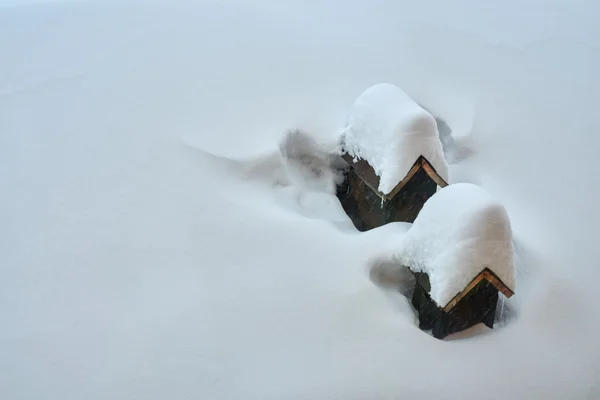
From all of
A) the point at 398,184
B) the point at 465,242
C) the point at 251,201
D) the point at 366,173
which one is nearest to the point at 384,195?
the point at 398,184

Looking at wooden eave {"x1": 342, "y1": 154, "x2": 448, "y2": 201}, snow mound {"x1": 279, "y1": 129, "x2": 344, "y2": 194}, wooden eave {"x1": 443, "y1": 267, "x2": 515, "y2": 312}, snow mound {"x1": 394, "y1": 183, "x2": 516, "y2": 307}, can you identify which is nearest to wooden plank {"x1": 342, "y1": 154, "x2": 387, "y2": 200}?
wooden eave {"x1": 342, "y1": 154, "x2": 448, "y2": 201}

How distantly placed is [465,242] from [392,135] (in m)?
0.47

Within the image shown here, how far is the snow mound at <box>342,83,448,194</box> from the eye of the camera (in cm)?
176

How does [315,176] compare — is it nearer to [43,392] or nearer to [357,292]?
[357,292]

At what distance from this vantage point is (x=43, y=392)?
1382mm

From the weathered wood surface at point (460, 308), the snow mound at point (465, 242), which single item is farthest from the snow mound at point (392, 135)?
the weathered wood surface at point (460, 308)

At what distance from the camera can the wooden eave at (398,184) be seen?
1.78 m

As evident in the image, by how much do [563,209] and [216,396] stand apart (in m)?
1.52

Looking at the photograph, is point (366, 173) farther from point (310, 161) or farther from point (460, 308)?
point (460, 308)

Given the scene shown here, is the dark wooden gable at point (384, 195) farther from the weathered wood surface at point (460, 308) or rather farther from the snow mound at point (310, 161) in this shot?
the weathered wood surface at point (460, 308)

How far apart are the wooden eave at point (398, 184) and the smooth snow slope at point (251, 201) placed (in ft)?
0.49

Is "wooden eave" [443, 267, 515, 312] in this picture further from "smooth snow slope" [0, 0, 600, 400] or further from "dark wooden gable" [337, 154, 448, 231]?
"dark wooden gable" [337, 154, 448, 231]

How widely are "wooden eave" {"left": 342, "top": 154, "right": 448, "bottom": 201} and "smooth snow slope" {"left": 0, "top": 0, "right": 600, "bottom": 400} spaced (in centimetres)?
15

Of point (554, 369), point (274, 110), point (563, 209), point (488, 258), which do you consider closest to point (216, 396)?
point (488, 258)
